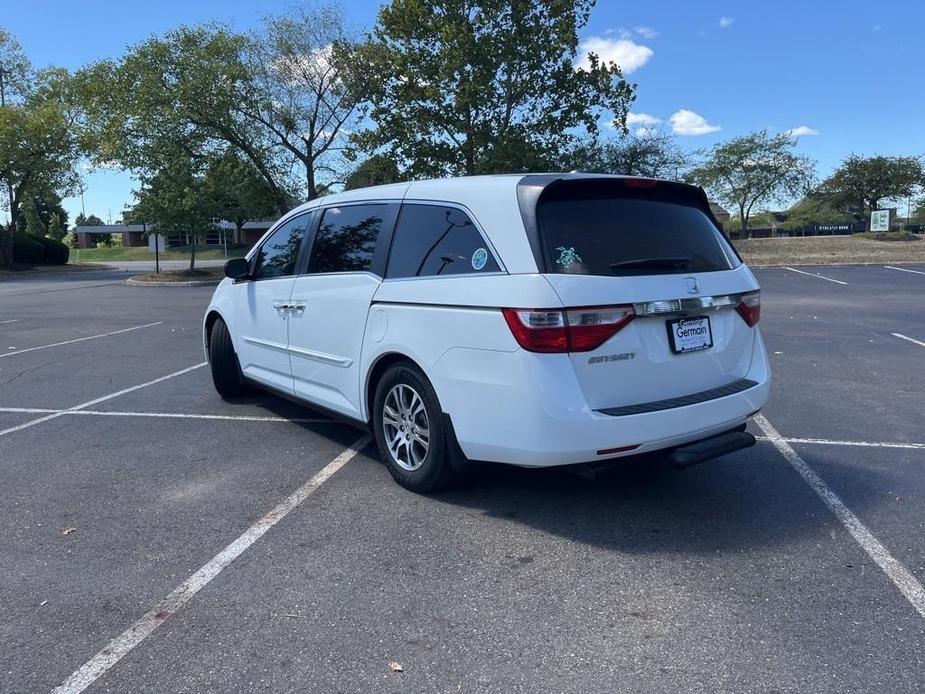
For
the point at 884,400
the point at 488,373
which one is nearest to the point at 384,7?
the point at 884,400

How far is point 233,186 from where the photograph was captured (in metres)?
29.8

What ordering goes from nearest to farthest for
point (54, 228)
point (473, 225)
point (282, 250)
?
point (473, 225)
point (282, 250)
point (54, 228)

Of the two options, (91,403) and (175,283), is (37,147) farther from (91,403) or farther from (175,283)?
(91,403)

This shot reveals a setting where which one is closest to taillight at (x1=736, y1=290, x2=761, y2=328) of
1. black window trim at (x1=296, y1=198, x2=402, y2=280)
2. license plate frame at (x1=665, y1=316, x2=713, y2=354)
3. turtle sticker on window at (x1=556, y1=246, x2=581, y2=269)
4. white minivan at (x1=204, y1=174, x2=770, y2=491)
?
white minivan at (x1=204, y1=174, x2=770, y2=491)

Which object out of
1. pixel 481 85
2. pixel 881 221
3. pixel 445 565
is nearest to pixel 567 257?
pixel 445 565

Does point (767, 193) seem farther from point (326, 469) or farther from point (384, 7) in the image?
point (326, 469)

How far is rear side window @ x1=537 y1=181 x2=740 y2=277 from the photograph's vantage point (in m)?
3.70

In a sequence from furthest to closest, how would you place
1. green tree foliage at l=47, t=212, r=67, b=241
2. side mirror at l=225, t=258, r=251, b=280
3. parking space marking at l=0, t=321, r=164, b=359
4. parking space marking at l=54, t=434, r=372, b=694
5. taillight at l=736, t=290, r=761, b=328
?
green tree foliage at l=47, t=212, r=67, b=241 → parking space marking at l=0, t=321, r=164, b=359 → side mirror at l=225, t=258, r=251, b=280 → taillight at l=736, t=290, r=761, b=328 → parking space marking at l=54, t=434, r=372, b=694

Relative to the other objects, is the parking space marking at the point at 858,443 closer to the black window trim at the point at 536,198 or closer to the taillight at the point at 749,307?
the taillight at the point at 749,307

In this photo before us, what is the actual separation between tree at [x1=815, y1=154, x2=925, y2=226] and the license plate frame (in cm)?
5840

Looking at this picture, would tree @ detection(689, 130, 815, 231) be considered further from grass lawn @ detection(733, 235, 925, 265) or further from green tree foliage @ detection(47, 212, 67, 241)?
green tree foliage @ detection(47, 212, 67, 241)

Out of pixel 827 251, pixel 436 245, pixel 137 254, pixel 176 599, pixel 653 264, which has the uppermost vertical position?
pixel 137 254

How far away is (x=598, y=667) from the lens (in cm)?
268

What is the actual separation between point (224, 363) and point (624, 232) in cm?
426
